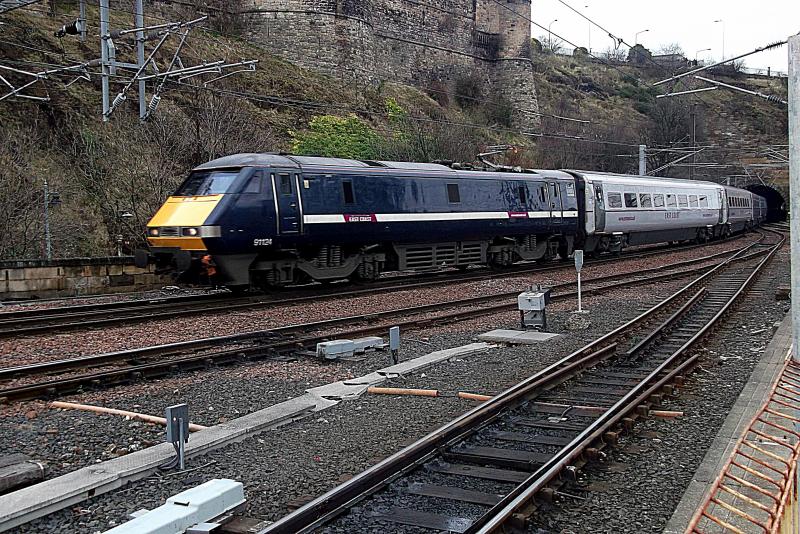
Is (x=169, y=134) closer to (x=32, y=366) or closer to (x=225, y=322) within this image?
(x=225, y=322)

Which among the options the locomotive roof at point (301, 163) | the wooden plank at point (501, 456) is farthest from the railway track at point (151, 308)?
the wooden plank at point (501, 456)

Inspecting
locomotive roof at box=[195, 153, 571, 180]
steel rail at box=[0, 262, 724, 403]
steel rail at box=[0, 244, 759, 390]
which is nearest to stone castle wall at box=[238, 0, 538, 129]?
locomotive roof at box=[195, 153, 571, 180]

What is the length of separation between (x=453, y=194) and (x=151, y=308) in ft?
30.0

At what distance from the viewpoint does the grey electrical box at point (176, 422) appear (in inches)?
243

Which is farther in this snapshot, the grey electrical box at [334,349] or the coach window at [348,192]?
the coach window at [348,192]

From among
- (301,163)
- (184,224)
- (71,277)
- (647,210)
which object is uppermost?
(301,163)

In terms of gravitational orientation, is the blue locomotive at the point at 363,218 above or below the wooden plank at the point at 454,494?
above

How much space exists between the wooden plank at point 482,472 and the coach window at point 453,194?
50.0 ft

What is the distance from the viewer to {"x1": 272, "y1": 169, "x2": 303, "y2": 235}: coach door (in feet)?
54.6

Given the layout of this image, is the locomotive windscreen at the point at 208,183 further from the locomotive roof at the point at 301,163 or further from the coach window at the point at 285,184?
the coach window at the point at 285,184

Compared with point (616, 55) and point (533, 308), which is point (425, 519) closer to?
point (533, 308)

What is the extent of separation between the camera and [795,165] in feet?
25.8

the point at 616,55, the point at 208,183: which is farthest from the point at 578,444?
the point at 616,55

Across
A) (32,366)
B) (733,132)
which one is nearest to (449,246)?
(32,366)
